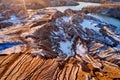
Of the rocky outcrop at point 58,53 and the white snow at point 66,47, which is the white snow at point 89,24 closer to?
the rocky outcrop at point 58,53

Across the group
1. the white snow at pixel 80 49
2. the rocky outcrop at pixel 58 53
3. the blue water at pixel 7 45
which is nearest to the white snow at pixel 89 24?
the rocky outcrop at pixel 58 53

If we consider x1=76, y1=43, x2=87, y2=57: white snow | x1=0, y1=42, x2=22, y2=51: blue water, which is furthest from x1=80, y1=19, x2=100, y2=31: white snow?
x1=0, y1=42, x2=22, y2=51: blue water

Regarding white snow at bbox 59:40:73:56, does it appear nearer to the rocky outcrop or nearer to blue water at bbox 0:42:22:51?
the rocky outcrop

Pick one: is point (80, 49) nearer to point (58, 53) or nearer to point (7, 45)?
point (58, 53)

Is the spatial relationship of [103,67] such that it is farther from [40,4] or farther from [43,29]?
[40,4]

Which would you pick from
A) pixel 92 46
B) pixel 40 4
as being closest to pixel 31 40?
pixel 92 46

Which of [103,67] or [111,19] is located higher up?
[103,67]

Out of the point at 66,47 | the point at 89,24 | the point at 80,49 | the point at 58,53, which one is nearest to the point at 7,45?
the point at 58,53

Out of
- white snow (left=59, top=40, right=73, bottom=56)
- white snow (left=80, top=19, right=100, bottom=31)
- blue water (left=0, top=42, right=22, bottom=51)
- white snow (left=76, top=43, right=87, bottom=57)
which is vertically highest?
blue water (left=0, top=42, right=22, bottom=51)
